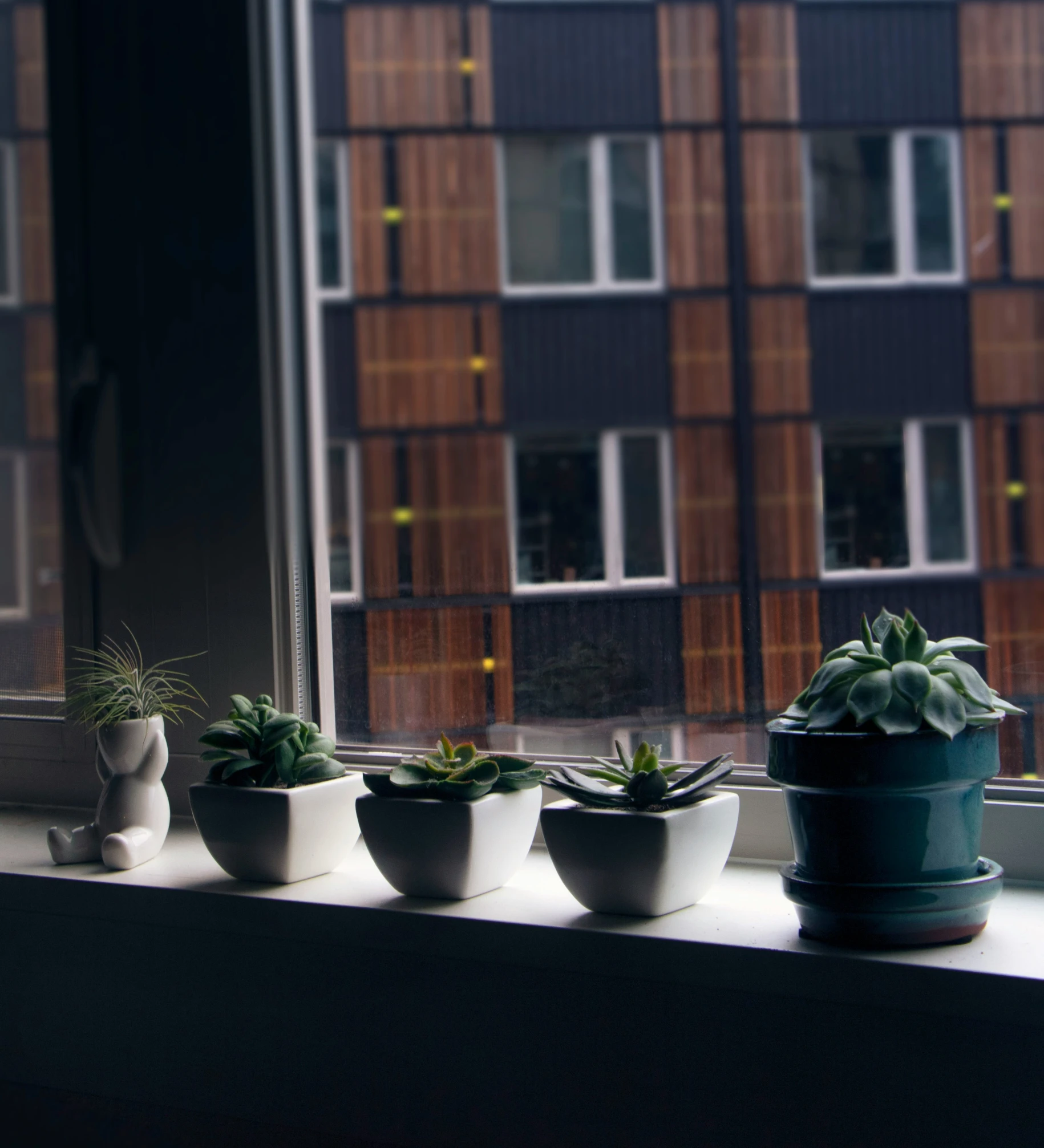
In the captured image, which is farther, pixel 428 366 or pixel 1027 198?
pixel 428 366

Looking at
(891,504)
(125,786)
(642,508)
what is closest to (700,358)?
(642,508)

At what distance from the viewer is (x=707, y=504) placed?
1113 mm

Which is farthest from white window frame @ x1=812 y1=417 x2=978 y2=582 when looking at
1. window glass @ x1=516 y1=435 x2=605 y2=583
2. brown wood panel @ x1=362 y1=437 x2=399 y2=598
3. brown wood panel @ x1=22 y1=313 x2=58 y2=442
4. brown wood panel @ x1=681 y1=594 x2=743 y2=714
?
brown wood panel @ x1=22 y1=313 x2=58 y2=442

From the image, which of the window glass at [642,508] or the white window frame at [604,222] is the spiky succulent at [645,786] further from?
the white window frame at [604,222]

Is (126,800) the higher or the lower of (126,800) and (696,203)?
the lower

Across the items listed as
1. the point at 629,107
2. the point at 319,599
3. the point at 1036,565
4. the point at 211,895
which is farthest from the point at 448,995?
the point at 629,107

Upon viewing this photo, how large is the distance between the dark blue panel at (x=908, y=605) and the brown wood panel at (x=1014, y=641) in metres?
0.01

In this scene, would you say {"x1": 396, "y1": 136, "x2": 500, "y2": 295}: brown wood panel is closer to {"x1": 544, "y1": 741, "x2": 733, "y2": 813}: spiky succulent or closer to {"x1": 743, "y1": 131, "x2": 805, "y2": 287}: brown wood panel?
{"x1": 743, "y1": 131, "x2": 805, "y2": 287}: brown wood panel

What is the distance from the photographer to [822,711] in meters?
0.70

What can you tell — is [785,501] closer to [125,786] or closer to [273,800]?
[273,800]

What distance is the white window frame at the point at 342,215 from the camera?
119cm

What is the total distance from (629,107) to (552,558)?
53 centimetres

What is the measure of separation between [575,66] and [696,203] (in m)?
0.20

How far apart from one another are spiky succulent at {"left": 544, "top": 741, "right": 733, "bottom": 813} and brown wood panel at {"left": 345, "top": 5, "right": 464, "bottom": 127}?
83 centimetres
